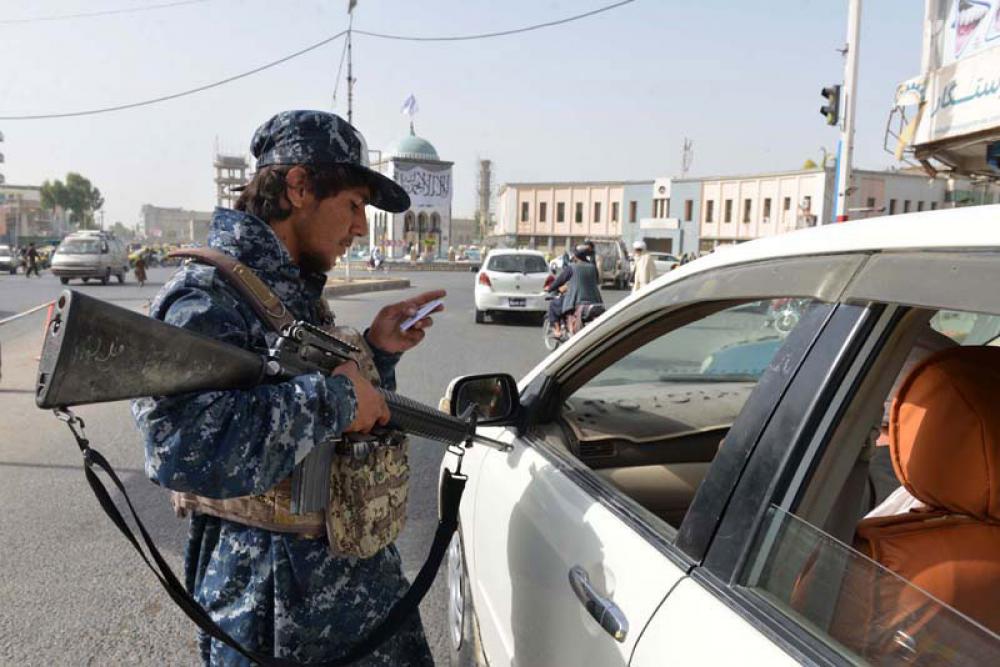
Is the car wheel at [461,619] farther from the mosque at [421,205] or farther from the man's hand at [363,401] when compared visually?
the mosque at [421,205]

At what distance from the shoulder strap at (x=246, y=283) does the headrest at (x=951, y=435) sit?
1.16 meters

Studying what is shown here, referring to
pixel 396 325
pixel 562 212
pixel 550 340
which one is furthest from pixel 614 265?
pixel 562 212

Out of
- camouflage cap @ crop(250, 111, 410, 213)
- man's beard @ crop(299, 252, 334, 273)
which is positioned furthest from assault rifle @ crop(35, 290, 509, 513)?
camouflage cap @ crop(250, 111, 410, 213)

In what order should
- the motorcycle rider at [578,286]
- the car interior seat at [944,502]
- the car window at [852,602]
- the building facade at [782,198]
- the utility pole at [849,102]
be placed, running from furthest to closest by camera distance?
1. the building facade at [782,198]
2. the utility pole at [849,102]
3. the motorcycle rider at [578,286]
4. the car interior seat at [944,502]
5. the car window at [852,602]

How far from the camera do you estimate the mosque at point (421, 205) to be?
76.1m

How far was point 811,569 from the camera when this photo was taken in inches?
43.3

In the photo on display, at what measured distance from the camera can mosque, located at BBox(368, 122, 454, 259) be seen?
76062 mm

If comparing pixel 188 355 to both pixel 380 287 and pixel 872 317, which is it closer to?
pixel 872 317

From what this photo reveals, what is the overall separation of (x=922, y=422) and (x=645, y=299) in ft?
2.20

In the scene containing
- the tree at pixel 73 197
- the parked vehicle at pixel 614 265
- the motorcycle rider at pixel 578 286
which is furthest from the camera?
the tree at pixel 73 197

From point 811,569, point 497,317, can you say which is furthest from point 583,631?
point 497,317

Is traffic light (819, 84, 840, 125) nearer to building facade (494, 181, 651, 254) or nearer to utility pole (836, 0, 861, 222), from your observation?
utility pole (836, 0, 861, 222)

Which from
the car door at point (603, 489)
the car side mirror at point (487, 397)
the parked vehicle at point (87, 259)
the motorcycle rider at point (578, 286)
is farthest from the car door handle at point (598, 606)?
the parked vehicle at point (87, 259)

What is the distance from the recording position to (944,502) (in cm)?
115
